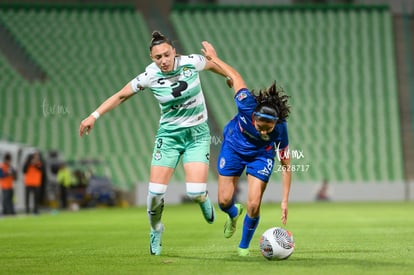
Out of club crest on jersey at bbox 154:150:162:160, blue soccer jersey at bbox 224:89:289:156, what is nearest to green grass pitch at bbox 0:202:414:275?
club crest on jersey at bbox 154:150:162:160

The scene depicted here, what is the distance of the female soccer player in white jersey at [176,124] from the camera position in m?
11.5

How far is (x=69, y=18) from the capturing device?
42.8 m

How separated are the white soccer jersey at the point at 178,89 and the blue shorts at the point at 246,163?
0.57 meters

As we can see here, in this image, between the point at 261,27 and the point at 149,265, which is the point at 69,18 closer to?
the point at 261,27

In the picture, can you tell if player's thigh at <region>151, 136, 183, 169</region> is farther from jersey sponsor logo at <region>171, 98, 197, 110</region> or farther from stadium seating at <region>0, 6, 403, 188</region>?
stadium seating at <region>0, 6, 403, 188</region>

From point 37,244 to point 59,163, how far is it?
18438mm

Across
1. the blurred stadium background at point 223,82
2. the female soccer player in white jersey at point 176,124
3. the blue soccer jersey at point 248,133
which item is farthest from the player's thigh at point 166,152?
the blurred stadium background at point 223,82

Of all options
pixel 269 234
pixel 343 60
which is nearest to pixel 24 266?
pixel 269 234

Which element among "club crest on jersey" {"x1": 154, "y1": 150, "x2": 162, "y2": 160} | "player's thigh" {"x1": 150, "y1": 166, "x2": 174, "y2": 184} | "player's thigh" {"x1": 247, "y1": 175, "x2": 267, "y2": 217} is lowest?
"player's thigh" {"x1": 247, "y1": 175, "x2": 267, "y2": 217}

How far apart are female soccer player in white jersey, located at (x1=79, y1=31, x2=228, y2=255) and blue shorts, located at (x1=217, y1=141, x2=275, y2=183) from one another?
245 millimetres

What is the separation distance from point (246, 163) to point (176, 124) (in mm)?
1025

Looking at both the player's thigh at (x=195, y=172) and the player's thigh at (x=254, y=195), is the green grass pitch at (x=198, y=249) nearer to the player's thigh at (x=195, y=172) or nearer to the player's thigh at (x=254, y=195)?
the player's thigh at (x=254, y=195)

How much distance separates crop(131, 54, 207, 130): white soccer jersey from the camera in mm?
11477

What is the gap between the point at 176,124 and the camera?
1159 cm
